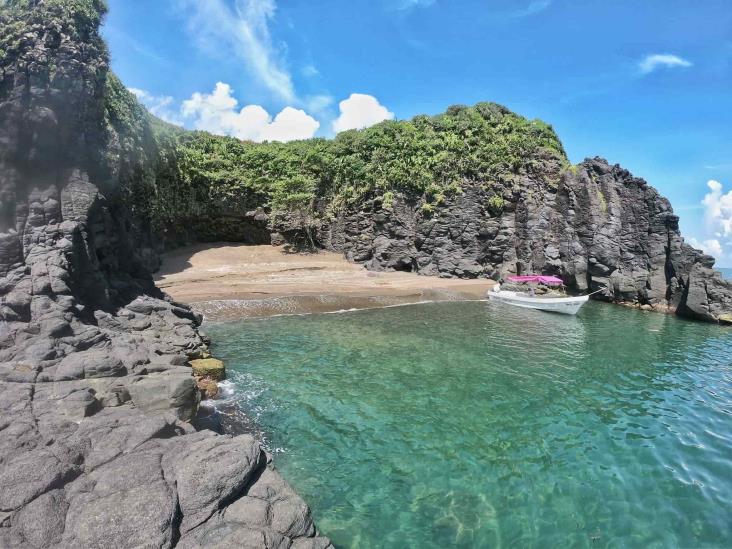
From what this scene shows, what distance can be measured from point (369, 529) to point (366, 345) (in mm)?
11195

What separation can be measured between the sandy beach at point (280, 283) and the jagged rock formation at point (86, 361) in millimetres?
5573

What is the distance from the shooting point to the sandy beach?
2547 cm

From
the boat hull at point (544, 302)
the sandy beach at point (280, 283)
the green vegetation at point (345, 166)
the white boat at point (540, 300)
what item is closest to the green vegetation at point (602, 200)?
the green vegetation at point (345, 166)

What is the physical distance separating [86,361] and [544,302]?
90.2 feet

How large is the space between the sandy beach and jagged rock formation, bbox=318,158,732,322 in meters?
2.65

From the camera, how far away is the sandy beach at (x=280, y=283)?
25469mm

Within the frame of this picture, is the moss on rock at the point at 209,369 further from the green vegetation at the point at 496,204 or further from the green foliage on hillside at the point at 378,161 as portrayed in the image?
the green vegetation at the point at 496,204

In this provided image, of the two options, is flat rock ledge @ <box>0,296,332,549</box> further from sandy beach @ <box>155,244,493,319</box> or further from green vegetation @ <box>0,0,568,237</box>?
green vegetation @ <box>0,0,568,237</box>

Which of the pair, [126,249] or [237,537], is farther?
[126,249]

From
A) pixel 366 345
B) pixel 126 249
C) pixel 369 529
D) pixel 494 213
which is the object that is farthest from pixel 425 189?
pixel 369 529

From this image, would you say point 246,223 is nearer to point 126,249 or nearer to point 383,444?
point 126,249

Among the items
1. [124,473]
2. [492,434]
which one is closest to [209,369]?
[124,473]

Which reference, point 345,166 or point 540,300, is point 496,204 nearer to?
point 540,300

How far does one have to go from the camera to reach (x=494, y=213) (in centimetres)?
4012
